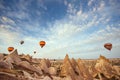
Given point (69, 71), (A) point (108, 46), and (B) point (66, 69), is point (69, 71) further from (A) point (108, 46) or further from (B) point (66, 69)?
(A) point (108, 46)

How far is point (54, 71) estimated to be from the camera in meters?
28.8

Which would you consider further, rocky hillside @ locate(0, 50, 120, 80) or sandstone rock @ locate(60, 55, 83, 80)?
sandstone rock @ locate(60, 55, 83, 80)

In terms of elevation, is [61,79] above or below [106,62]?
below

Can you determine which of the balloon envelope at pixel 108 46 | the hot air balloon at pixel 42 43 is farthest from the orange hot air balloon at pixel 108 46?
the hot air balloon at pixel 42 43

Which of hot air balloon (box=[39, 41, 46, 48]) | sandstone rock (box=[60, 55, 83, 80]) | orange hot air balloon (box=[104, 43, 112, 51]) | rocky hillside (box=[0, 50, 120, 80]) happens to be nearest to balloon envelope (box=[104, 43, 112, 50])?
orange hot air balloon (box=[104, 43, 112, 51])

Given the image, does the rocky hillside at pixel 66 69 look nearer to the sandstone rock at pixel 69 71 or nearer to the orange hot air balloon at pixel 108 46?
the sandstone rock at pixel 69 71

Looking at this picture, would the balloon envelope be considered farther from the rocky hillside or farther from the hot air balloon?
the hot air balloon

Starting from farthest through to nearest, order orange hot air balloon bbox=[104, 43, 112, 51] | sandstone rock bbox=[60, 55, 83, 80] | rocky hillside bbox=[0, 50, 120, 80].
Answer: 1. orange hot air balloon bbox=[104, 43, 112, 51]
2. sandstone rock bbox=[60, 55, 83, 80]
3. rocky hillside bbox=[0, 50, 120, 80]

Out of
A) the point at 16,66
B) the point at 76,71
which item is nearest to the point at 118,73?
the point at 76,71

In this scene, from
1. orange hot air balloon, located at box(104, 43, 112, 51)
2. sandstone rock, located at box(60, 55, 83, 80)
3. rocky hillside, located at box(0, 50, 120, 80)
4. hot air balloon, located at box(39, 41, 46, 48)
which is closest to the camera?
rocky hillside, located at box(0, 50, 120, 80)

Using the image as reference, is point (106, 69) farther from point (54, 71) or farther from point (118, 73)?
point (54, 71)

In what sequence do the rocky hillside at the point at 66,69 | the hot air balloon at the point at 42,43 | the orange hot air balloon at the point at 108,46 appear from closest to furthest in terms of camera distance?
the rocky hillside at the point at 66,69, the hot air balloon at the point at 42,43, the orange hot air balloon at the point at 108,46

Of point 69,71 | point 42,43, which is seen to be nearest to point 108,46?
point 42,43

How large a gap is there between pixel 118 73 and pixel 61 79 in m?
16.3
